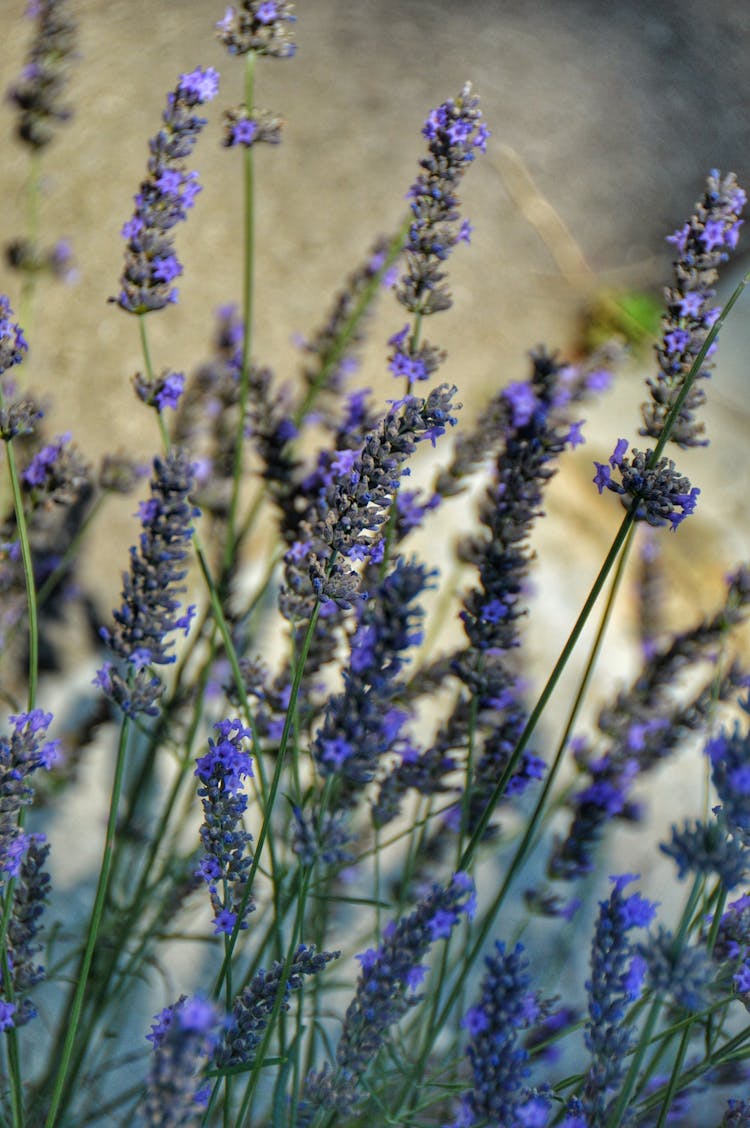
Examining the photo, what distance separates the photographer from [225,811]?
65 centimetres

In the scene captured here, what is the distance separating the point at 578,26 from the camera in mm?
3525

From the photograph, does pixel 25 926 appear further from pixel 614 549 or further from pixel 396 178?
pixel 396 178

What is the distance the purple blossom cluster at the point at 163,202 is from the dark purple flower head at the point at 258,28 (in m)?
0.07

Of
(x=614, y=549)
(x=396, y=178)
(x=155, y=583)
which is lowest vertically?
(x=614, y=549)

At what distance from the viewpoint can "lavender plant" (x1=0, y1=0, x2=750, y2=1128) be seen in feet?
2.08

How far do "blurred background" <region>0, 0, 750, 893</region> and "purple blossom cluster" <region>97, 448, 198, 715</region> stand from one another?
1516 millimetres

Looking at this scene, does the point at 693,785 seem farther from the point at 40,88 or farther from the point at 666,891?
the point at 40,88

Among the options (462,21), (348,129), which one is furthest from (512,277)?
(462,21)

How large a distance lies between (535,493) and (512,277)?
231 centimetres

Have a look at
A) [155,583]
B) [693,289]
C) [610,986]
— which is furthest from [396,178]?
[610,986]

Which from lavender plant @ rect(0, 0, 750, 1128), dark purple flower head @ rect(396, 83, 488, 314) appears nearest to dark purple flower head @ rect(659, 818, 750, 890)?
lavender plant @ rect(0, 0, 750, 1128)

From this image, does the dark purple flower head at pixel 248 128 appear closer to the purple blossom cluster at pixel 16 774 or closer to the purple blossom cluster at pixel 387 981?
the purple blossom cluster at pixel 16 774

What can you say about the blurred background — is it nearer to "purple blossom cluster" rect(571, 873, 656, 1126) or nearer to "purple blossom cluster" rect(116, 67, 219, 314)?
"purple blossom cluster" rect(116, 67, 219, 314)

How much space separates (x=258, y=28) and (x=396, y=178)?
2408mm
